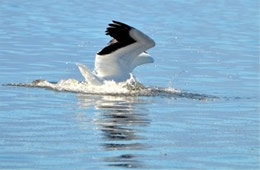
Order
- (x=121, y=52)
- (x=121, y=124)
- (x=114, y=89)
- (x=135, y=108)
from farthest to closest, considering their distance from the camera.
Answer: (x=121, y=52) → (x=114, y=89) → (x=135, y=108) → (x=121, y=124)

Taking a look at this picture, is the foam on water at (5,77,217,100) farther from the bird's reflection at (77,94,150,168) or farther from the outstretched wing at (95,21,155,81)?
the bird's reflection at (77,94,150,168)

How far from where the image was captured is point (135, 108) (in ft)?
56.1

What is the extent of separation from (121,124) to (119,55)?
4586 mm

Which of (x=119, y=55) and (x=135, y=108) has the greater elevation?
(x=119, y=55)

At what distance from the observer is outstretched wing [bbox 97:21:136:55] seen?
62.5 ft

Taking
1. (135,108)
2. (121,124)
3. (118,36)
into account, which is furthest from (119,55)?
(121,124)

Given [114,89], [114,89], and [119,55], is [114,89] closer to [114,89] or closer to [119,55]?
[114,89]

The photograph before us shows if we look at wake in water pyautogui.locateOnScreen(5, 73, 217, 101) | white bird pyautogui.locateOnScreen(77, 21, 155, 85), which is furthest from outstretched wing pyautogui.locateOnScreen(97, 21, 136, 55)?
wake in water pyautogui.locateOnScreen(5, 73, 217, 101)

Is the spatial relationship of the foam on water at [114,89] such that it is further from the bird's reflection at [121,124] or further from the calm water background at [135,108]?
the bird's reflection at [121,124]

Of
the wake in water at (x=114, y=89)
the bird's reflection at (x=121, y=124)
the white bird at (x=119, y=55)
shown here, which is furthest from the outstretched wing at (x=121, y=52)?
the bird's reflection at (x=121, y=124)

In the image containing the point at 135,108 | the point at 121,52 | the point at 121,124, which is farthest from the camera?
the point at 121,52

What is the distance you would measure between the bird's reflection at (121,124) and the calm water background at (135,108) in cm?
1

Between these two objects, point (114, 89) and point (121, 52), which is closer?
point (114, 89)

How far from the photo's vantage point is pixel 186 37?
3209 cm
